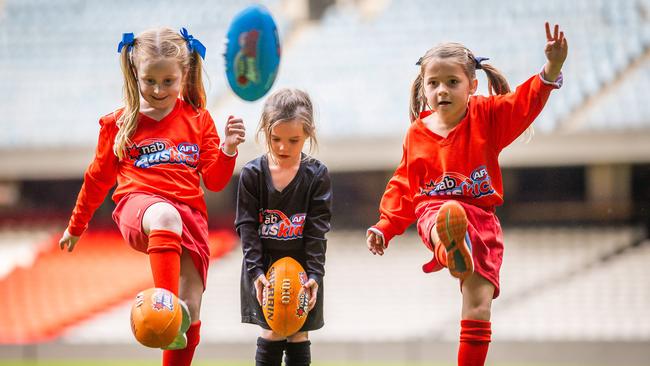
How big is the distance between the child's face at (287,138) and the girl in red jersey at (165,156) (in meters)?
0.12

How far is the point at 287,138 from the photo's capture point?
9.07ft

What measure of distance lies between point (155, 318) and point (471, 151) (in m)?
1.00

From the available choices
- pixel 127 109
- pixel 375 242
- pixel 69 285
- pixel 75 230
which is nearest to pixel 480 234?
pixel 375 242

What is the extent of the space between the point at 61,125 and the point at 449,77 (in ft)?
23.2

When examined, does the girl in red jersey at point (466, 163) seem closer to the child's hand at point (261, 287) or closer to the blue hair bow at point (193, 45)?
the child's hand at point (261, 287)

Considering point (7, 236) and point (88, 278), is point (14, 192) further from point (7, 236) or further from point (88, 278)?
point (88, 278)

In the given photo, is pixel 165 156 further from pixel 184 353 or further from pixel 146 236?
pixel 184 353

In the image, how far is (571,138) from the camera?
299 inches

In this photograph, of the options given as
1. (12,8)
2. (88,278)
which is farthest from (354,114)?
(12,8)

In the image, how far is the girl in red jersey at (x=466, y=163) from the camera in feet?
8.43

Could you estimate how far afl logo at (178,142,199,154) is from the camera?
2799mm

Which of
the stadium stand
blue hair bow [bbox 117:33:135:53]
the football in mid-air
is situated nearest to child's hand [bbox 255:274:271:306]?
the football in mid-air

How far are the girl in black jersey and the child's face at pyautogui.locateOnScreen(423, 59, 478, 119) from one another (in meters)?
0.38

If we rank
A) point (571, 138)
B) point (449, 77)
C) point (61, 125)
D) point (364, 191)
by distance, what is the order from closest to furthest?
point (449, 77) < point (571, 138) < point (364, 191) < point (61, 125)
